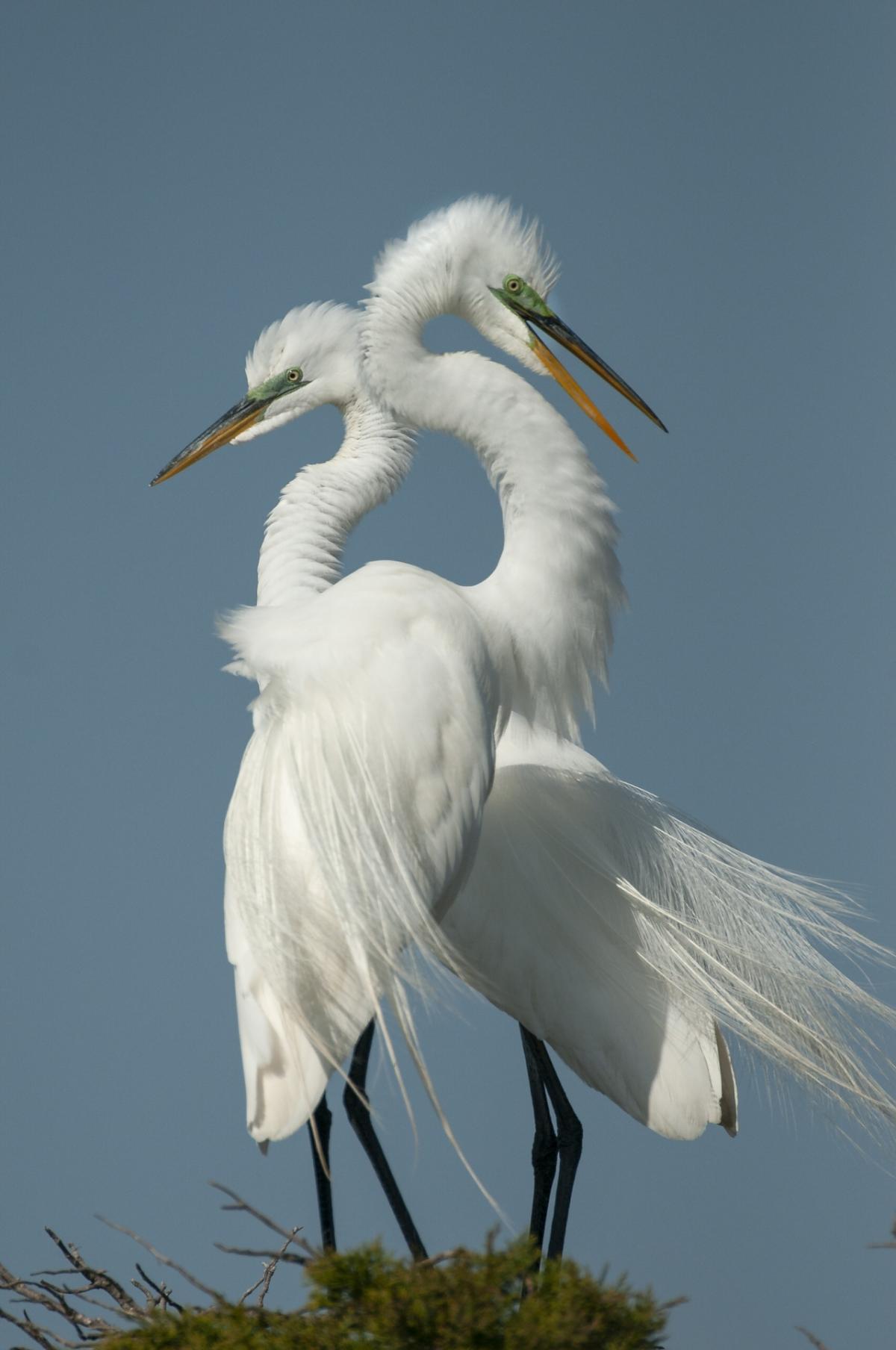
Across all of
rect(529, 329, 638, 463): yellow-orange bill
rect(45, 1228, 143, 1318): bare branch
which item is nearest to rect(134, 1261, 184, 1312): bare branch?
rect(45, 1228, 143, 1318): bare branch

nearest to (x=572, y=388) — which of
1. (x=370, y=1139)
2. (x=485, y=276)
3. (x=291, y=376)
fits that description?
(x=485, y=276)

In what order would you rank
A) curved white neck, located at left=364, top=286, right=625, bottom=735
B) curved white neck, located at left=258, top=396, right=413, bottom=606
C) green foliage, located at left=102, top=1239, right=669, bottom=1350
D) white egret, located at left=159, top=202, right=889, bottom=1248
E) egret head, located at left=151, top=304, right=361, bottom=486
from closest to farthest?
green foliage, located at left=102, top=1239, right=669, bottom=1350 → curved white neck, located at left=364, top=286, right=625, bottom=735 → white egret, located at left=159, top=202, right=889, bottom=1248 → curved white neck, located at left=258, top=396, right=413, bottom=606 → egret head, located at left=151, top=304, right=361, bottom=486

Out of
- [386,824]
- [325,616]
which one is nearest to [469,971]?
[386,824]

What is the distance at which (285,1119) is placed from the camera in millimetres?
2268

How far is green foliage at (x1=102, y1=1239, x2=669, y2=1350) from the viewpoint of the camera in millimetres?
1824

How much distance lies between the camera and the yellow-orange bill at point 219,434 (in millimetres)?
3736

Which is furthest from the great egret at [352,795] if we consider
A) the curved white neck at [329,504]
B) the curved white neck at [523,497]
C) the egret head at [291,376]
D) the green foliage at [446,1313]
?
the egret head at [291,376]

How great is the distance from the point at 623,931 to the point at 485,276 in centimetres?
131

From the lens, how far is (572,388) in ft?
10.1

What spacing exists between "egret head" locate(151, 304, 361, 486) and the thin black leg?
1574 millimetres

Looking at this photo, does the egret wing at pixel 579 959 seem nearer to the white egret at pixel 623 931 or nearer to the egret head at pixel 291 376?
the white egret at pixel 623 931

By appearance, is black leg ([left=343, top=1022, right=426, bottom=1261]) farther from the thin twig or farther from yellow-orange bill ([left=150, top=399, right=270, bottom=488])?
yellow-orange bill ([left=150, top=399, right=270, bottom=488])

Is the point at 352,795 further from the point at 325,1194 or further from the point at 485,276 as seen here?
the point at 485,276

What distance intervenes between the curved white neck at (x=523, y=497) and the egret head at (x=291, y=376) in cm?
85
